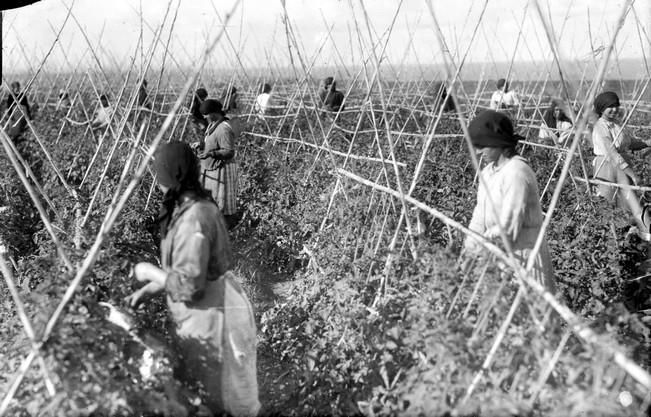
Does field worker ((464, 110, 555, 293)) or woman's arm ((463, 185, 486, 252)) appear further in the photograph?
woman's arm ((463, 185, 486, 252))

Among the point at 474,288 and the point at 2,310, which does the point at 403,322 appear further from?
the point at 2,310

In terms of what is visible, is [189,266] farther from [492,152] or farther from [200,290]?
[492,152]

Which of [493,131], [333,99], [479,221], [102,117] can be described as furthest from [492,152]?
[333,99]

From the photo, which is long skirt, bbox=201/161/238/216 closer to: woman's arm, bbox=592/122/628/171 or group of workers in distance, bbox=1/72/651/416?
group of workers in distance, bbox=1/72/651/416

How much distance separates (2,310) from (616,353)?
8.67 feet

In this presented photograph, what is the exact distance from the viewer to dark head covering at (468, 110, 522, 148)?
8.39 feet

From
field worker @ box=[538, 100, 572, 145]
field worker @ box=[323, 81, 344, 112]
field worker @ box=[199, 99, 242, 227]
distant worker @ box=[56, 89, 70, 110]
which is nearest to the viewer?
field worker @ box=[199, 99, 242, 227]

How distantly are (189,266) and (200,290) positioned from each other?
9 cm

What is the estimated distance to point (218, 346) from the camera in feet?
7.47

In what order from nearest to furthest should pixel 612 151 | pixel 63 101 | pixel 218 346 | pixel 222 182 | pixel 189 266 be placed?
pixel 189 266, pixel 218 346, pixel 612 151, pixel 222 182, pixel 63 101

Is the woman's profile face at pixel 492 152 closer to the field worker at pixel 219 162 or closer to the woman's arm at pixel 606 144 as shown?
the woman's arm at pixel 606 144

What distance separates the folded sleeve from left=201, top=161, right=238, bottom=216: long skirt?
2.50 metres

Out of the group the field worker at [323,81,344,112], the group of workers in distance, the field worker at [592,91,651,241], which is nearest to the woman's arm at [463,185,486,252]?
the group of workers in distance

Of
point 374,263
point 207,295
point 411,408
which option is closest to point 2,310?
point 207,295
